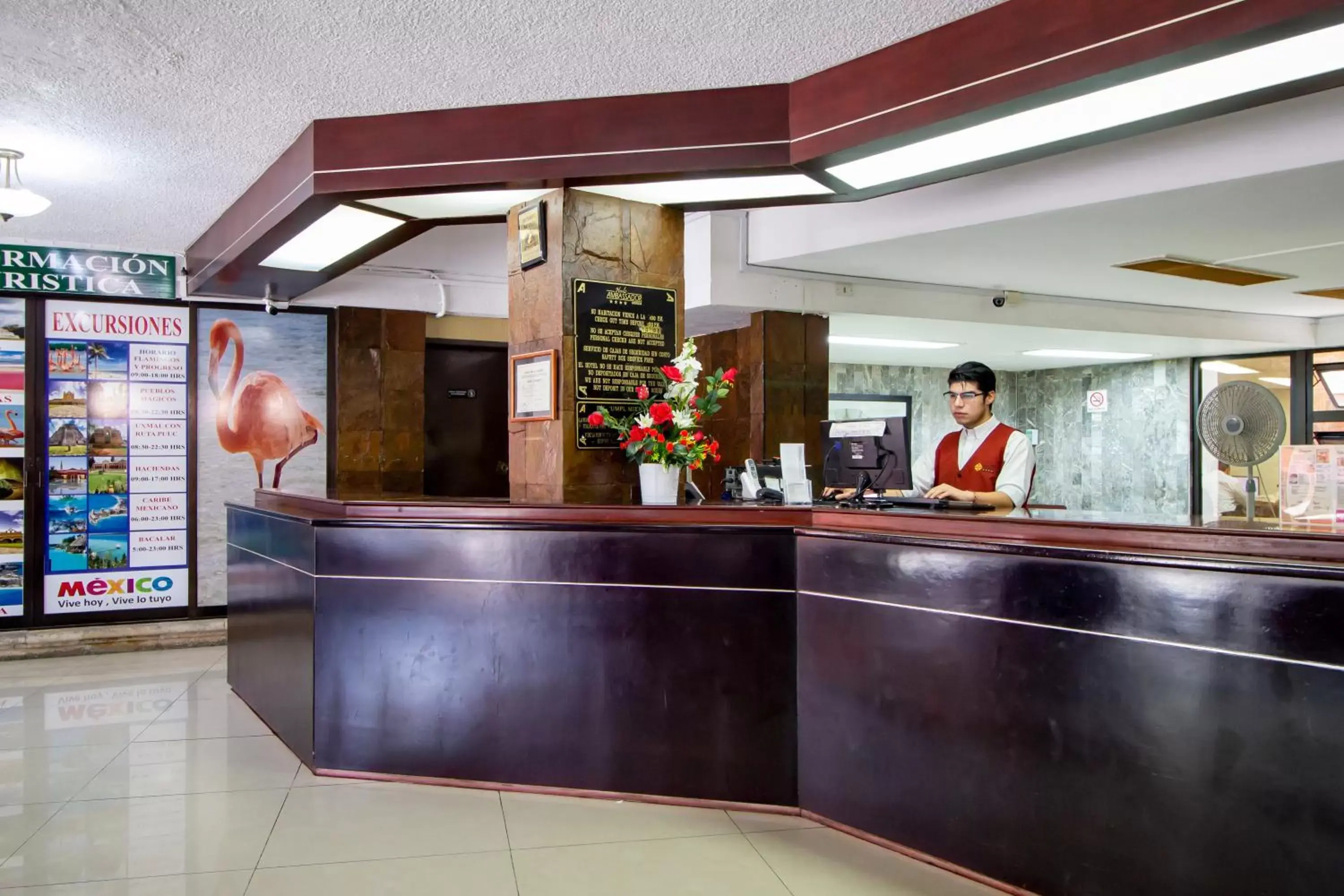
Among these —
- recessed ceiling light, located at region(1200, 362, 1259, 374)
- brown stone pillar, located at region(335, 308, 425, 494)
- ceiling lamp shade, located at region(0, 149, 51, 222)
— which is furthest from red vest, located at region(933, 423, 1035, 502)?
recessed ceiling light, located at region(1200, 362, 1259, 374)

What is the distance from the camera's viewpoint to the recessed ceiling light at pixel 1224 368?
9781mm

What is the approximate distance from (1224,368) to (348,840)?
985 cm

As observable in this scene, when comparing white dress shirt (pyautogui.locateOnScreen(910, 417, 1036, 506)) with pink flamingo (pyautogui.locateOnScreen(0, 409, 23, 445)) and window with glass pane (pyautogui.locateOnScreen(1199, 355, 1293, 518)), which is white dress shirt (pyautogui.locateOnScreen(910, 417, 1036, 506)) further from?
pink flamingo (pyautogui.locateOnScreen(0, 409, 23, 445))

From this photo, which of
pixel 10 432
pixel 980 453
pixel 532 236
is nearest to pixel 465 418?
pixel 10 432

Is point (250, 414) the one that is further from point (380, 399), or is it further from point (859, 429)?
point (859, 429)

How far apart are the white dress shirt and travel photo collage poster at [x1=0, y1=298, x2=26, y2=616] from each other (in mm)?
6219

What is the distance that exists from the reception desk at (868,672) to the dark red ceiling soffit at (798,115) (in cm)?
147

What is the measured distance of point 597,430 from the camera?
14.9 feet

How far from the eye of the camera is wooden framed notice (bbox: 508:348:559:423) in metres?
4.48

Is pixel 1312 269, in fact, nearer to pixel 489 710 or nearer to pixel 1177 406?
pixel 1177 406

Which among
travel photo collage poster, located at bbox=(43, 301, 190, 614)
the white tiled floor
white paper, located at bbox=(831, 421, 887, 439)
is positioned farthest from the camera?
travel photo collage poster, located at bbox=(43, 301, 190, 614)

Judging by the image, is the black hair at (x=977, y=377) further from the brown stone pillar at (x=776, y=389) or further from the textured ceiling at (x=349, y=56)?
the brown stone pillar at (x=776, y=389)

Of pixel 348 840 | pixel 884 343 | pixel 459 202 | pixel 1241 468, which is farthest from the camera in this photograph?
pixel 1241 468

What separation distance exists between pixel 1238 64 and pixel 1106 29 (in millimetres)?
440
